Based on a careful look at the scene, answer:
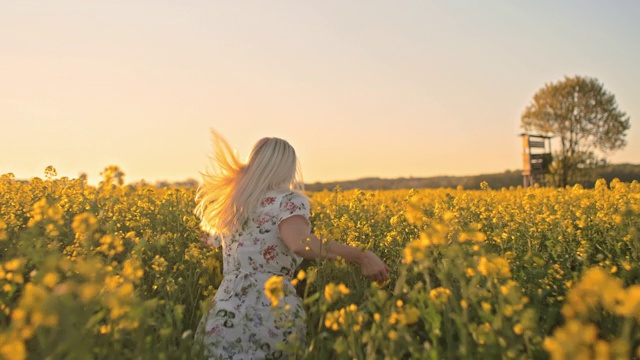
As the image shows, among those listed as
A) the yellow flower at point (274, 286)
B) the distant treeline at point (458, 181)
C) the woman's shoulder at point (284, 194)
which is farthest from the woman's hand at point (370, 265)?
the distant treeline at point (458, 181)

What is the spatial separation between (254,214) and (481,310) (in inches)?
63.1

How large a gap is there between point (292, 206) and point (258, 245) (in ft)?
1.13

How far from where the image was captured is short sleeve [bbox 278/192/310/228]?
3436mm

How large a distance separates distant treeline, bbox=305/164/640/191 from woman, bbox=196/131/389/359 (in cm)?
1626

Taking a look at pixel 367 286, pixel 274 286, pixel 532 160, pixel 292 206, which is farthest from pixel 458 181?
pixel 274 286

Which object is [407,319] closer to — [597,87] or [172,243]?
[172,243]

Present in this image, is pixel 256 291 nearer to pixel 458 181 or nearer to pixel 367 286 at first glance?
pixel 367 286

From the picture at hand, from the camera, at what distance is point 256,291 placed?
344 cm

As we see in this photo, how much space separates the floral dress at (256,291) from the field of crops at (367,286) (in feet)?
0.54

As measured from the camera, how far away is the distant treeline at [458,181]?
23844mm

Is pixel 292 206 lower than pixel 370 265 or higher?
higher

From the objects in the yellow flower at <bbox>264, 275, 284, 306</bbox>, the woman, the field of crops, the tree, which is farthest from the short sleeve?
the tree

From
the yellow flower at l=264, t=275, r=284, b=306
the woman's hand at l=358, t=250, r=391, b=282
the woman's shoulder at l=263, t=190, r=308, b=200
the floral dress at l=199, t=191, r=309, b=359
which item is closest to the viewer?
the yellow flower at l=264, t=275, r=284, b=306

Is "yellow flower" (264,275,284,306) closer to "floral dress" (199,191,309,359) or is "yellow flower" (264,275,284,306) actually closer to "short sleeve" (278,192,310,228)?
"floral dress" (199,191,309,359)
